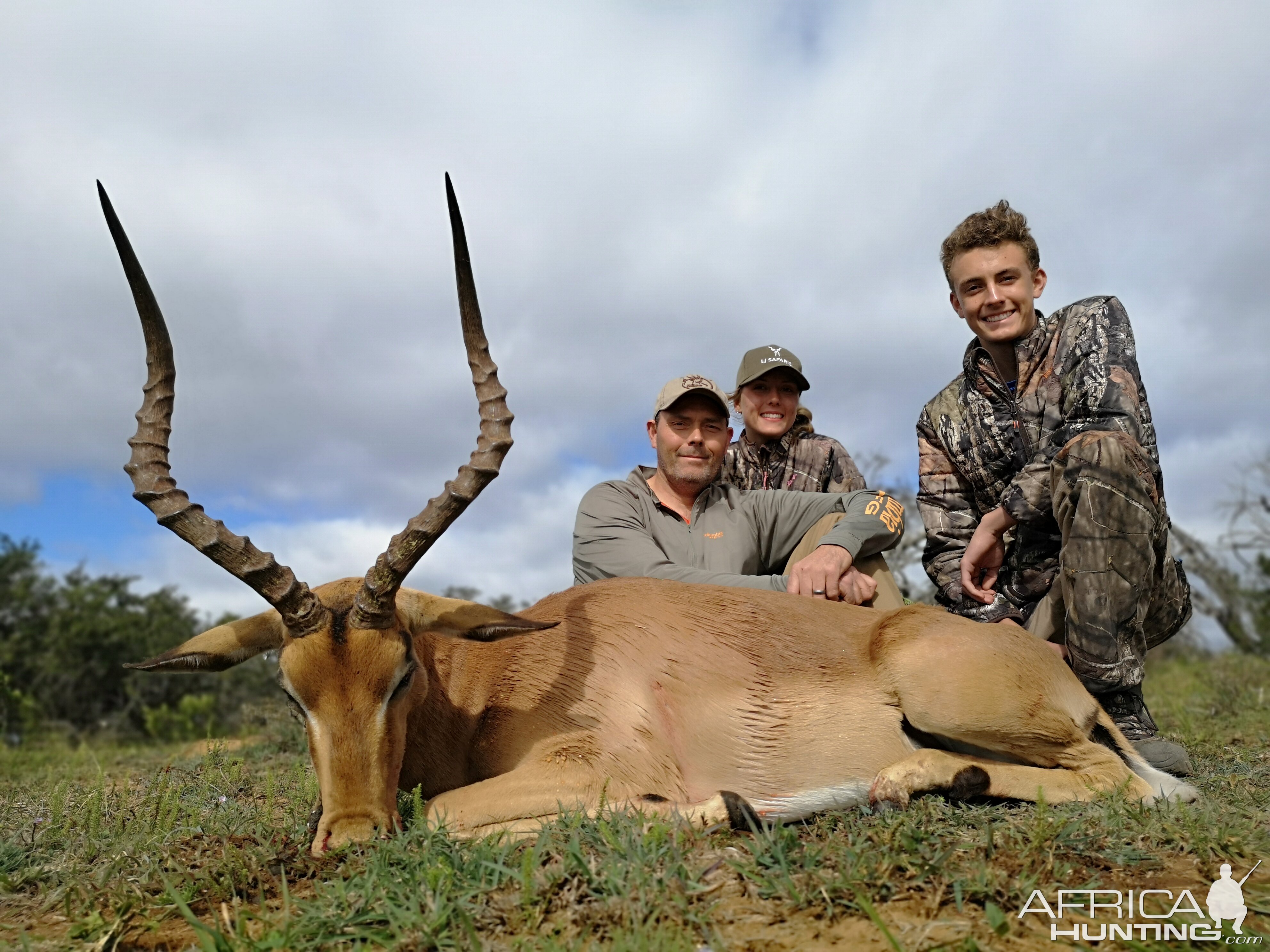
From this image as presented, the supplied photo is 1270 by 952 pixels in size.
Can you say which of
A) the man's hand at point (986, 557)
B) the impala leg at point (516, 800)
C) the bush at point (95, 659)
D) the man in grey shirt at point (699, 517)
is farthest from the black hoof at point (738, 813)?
the bush at point (95, 659)

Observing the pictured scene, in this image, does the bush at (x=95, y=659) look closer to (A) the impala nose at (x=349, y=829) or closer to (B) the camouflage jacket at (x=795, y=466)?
(B) the camouflage jacket at (x=795, y=466)

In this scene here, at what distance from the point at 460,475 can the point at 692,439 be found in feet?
9.55

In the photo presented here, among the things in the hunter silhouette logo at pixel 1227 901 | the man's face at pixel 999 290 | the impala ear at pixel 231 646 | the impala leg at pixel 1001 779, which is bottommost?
the hunter silhouette logo at pixel 1227 901

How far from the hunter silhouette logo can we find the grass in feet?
0.14

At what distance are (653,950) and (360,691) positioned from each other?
1978 mm

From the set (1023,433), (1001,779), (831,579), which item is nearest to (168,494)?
(831,579)

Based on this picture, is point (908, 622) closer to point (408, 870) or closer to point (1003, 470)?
point (1003, 470)

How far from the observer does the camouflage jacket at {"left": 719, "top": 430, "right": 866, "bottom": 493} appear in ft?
29.1

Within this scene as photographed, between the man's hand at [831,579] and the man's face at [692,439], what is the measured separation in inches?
52.9

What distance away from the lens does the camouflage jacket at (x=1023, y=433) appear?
615 cm

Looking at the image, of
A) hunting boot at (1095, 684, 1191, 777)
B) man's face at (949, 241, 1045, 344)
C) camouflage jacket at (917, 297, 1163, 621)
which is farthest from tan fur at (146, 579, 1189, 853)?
man's face at (949, 241, 1045, 344)

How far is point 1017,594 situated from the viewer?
6617 millimetres

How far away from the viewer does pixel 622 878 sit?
10.3ft

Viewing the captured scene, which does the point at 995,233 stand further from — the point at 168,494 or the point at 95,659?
the point at 95,659
